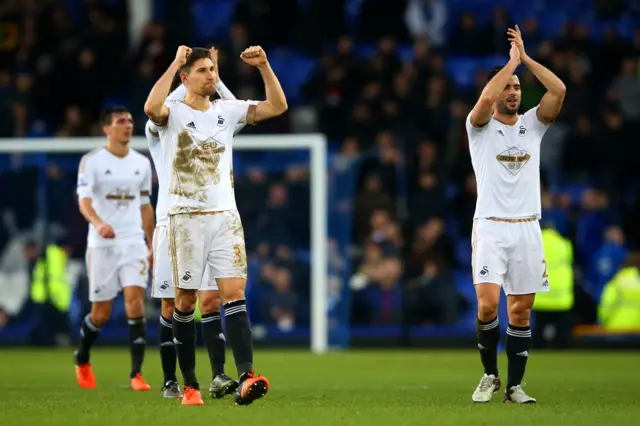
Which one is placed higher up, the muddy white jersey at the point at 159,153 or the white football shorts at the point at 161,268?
the muddy white jersey at the point at 159,153

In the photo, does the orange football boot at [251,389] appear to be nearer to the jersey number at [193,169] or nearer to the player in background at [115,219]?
the jersey number at [193,169]

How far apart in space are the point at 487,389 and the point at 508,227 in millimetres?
1206

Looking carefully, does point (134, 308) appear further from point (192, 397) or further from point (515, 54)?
point (515, 54)

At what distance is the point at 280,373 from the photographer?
13844 mm

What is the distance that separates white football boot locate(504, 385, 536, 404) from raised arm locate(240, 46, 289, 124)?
8.69ft

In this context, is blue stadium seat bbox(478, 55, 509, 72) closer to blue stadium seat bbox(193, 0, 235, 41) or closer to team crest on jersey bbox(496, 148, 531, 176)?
blue stadium seat bbox(193, 0, 235, 41)

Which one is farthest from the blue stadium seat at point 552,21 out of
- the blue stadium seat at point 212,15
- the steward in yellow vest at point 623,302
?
the steward in yellow vest at point 623,302

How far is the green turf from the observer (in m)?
8.26

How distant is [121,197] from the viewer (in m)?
12.2

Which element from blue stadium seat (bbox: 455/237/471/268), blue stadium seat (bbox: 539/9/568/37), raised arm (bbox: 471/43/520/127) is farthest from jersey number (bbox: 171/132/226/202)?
blue stadium seat (bbox: 539/9/568/37)

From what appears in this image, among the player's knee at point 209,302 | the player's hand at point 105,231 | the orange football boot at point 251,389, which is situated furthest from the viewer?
the player's hand at point 105,231

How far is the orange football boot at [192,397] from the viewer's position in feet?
A: 30.5

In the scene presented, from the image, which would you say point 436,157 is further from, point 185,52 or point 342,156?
point 185,52

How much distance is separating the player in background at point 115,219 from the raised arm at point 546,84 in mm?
4001
